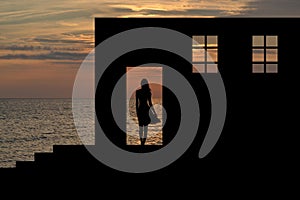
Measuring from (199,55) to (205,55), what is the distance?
0.71 ft

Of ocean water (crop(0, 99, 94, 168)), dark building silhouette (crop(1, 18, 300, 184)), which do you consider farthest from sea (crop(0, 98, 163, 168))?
dark building silhouette (crop(1, 18, 300, 184))

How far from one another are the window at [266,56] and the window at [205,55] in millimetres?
1177

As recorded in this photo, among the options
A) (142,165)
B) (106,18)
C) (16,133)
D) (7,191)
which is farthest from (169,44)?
(16,133)

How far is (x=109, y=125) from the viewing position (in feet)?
61.3

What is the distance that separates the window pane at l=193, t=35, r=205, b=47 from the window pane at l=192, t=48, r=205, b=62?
0.18 metres

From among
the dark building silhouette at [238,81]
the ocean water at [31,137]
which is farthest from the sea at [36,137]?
the dark building silhouette at [238,81]

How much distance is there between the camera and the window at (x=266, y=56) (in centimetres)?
1838

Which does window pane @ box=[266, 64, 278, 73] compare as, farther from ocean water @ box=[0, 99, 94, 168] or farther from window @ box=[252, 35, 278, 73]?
ocean water @ box=[0, 99, 94, 168]

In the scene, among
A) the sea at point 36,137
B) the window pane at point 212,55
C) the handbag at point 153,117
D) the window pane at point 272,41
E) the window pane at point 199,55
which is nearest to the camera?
the handbag at point 153,117

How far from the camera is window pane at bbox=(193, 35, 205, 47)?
18.3 meters

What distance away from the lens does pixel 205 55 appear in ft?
59.6

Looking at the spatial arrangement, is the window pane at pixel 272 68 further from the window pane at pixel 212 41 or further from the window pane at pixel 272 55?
the window pane at pixel 212 41

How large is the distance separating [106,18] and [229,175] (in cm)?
653

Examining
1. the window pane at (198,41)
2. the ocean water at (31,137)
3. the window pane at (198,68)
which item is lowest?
the ocean water at (31,137)
